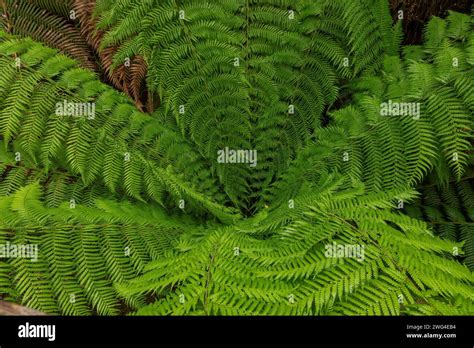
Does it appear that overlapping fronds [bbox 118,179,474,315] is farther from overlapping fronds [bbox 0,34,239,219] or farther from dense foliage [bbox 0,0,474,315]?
overlapping fronds [bbox 0,34,239,219]

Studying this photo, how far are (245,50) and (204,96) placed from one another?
0.39 m

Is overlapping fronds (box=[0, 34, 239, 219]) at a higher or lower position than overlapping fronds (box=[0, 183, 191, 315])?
higher

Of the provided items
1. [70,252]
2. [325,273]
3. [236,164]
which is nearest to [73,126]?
[70,252]

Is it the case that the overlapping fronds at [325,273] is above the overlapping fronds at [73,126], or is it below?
below

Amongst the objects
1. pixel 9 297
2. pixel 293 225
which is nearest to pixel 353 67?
pixel 293 225

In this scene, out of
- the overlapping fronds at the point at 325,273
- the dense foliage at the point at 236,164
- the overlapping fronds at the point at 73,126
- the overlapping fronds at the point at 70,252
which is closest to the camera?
the overlapping fronds at the point at 325,273

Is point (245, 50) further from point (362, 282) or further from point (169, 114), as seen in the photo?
point (362, 282)

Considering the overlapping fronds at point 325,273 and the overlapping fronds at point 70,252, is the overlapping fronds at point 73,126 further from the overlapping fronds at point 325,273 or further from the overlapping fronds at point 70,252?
the overlapping fronds at point 325,273

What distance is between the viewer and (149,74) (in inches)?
100

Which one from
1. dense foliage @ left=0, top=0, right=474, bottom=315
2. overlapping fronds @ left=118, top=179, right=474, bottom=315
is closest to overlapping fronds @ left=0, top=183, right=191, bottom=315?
dense foliage @ left=0, top=0, right=474, bottom=315

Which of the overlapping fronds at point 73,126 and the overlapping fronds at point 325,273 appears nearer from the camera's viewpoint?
the overlapping fronds at point 325,273

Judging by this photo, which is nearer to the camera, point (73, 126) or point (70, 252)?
point (70, 252)

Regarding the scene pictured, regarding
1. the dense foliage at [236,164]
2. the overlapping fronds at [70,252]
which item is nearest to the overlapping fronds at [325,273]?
the dense foliage at [236,164]

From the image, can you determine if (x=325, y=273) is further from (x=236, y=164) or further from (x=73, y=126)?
(x=73, y=126)
